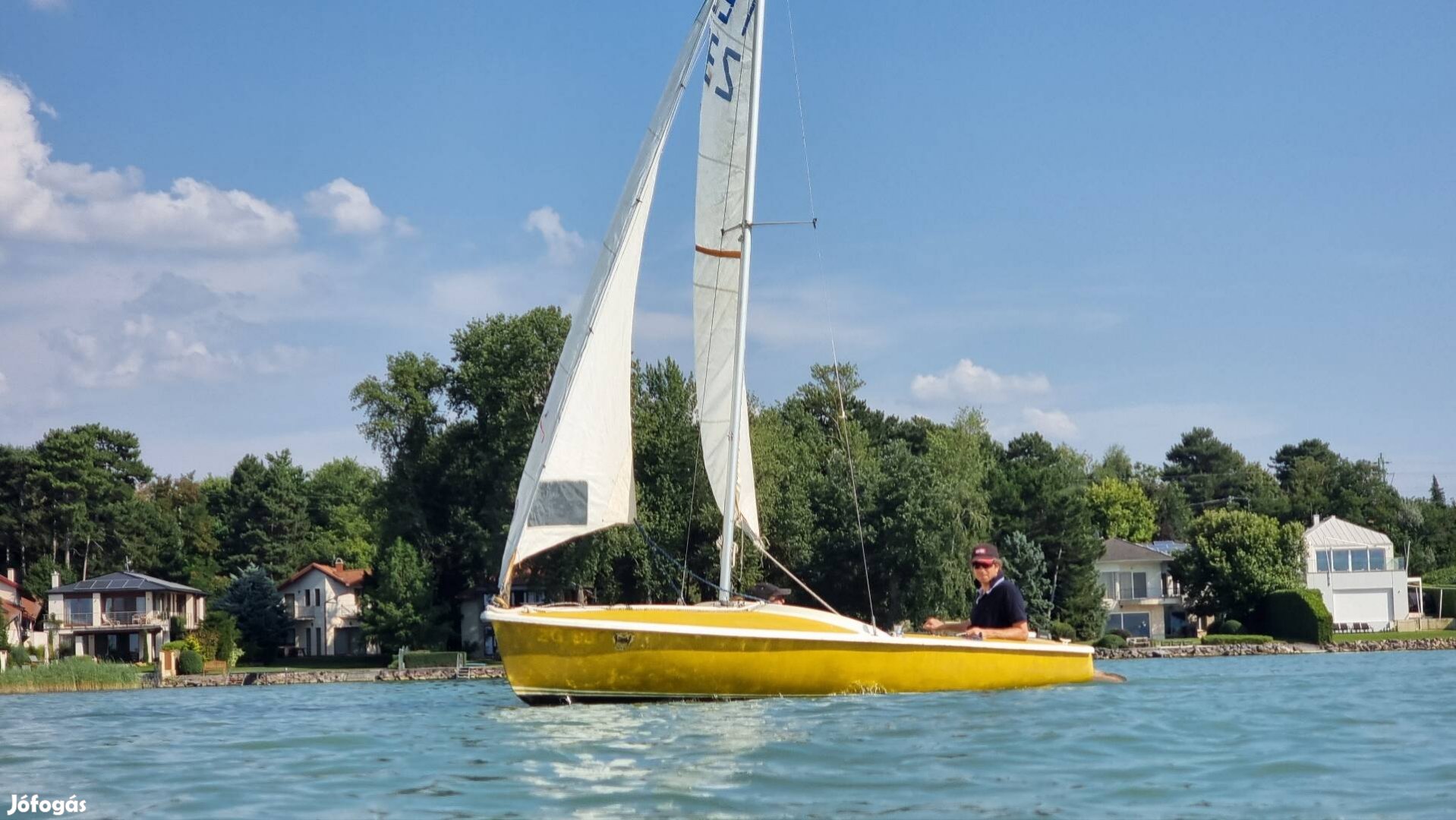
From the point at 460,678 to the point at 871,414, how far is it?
4314cm

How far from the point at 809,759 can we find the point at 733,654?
260 inches

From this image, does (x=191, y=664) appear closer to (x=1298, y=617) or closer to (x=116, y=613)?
(x=116, y=613)

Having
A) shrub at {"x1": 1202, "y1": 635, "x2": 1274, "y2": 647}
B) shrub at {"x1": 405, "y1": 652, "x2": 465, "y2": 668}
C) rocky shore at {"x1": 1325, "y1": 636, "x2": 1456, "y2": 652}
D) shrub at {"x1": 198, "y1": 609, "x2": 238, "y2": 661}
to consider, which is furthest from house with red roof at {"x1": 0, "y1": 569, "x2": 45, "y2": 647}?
rocky shore at {"x1": 1325, "y1": 636, "x2": 1456, "y2": 652}

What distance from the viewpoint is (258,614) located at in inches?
3189

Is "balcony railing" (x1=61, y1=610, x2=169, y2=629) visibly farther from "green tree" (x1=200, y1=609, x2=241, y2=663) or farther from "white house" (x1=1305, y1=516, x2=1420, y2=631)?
"white house" (x1=1305, y1=516, x2=1420, y2=631)

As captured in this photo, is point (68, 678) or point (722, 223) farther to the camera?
point (68, 678)

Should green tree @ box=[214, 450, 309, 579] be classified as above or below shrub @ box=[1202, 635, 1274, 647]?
above

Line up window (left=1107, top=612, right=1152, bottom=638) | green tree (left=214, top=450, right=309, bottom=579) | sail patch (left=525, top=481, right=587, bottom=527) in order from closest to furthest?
1. sail patch (left=525, top=481, right=587, bottom=527)
2. window (left=1107, top=612, right=1152, bottom=638)
3. green tree (left=214, top=450, right=309, bottom=579)

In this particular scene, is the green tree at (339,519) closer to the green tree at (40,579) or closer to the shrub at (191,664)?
the green tree at (40,579)

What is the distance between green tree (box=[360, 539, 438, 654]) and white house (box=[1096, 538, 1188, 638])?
39006 millimetres

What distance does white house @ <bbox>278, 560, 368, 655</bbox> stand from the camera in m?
86.7

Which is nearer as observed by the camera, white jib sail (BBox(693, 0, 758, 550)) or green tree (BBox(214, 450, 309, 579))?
white jib sail (BBox(693, 0, 758, 550))

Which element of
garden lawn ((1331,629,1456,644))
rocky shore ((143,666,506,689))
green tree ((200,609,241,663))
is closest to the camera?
rocky shore ((143,666,506,689))

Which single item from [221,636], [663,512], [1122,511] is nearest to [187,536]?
[221,636]
